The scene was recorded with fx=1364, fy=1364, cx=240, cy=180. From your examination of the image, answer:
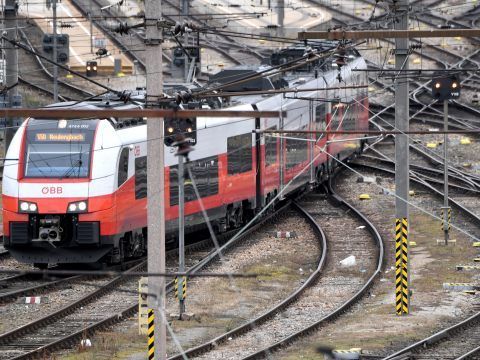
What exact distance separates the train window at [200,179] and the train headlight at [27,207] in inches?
136

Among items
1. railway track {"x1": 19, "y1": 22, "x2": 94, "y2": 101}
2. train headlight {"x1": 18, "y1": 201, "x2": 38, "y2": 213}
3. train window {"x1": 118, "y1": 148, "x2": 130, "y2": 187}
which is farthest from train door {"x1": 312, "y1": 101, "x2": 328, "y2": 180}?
railway track {"x1": 19, "y1": 22, "x2": 94, "y2": 101}

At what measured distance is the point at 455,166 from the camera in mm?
45281

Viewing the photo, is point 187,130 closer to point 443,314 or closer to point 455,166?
point 443,314

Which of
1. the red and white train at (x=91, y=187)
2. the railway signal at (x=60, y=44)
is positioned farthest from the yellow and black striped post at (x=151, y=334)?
the railway signal at (x=60, y=44)

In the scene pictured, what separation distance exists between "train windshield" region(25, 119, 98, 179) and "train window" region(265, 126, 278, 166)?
800cm

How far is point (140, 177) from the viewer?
27.4m

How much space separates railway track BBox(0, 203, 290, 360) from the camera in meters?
21.2

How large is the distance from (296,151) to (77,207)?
11.1m

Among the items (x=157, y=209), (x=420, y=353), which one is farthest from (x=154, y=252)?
(x=420, y=353)

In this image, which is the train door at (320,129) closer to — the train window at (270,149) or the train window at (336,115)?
the train window at (336,115)

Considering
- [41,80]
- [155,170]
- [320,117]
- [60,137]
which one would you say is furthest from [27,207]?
[41,80]

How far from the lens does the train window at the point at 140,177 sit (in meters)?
27.2

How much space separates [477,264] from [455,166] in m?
16.5

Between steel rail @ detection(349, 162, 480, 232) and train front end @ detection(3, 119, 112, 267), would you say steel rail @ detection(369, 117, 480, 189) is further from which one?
train front end @ detection(3, 119, 112, 267)
